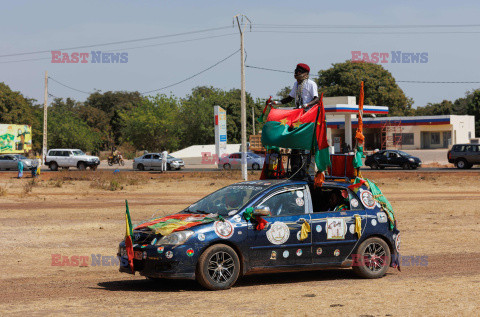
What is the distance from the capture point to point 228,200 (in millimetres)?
9836

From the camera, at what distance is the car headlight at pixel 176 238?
884 cm

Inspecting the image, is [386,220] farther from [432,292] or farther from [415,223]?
[415,223]

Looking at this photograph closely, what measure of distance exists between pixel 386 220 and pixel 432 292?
176 cm

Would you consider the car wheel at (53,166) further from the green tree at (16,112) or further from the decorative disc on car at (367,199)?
the decorative disc on car at (367,199)

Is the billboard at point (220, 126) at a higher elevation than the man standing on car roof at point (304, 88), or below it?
higher

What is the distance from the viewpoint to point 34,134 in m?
93.6

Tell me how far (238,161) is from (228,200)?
1703 inches


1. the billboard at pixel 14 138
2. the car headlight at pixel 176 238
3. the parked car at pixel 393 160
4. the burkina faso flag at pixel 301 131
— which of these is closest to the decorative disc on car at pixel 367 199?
the burkina faso flag at pixel 301 131

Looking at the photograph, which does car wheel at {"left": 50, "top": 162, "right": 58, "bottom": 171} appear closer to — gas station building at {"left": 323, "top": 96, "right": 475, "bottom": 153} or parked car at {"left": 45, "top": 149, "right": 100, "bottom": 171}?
parked car at {"left": 45, "top": 149, "right": 100, "bottom": 171}

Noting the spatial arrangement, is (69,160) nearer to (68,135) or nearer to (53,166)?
(53,166)

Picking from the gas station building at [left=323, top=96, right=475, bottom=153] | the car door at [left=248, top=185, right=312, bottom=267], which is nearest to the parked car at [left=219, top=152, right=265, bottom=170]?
the gas station building at [left=323, top=96, right=475, bottom=153]

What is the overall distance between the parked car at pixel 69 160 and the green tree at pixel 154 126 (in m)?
29.3

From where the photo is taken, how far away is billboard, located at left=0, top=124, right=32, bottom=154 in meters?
70.4

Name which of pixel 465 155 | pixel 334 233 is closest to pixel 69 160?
pixel 465 155
